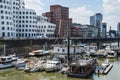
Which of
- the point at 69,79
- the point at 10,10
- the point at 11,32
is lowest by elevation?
the point at 69,79

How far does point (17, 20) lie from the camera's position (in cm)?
14112

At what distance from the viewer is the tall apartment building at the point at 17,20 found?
123875 mm

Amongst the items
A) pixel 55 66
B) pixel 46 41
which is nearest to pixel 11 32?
pixel 46 41

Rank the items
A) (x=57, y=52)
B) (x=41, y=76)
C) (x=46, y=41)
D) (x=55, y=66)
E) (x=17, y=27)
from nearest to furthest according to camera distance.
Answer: (x=41, y=76) < (x=55, y=66) < (x=57, y=52) < (x=46, y=41) < (x=17, y=27)

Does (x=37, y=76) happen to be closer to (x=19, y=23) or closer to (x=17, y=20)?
(x=17, y=20)

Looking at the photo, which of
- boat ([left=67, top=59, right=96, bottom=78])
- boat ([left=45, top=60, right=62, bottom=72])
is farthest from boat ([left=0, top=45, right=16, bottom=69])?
boat ([left=67, top=59, right=96, bottom=78])

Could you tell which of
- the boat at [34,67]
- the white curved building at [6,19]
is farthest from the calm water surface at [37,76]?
the white curved building at [6,19]

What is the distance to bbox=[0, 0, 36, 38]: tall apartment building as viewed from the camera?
124 meters

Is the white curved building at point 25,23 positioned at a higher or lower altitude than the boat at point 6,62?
higher

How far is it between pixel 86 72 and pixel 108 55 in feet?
141

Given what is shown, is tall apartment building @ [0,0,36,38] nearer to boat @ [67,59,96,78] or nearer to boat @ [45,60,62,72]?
boat @ [45,60,62,72]

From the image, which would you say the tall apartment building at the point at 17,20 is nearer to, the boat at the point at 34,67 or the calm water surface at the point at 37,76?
the boat at the point at 34,67

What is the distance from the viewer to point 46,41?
121250 millimetres

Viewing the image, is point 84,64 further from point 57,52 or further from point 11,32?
point 11,32
